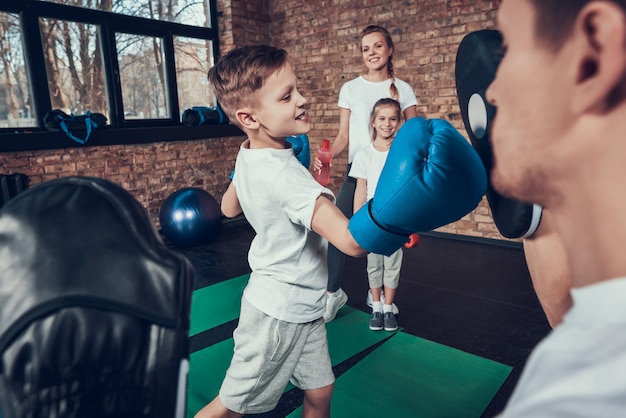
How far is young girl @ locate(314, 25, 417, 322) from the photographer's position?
101 inches

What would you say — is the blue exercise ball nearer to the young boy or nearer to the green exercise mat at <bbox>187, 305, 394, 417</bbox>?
the green exercise mat at <bbox>187, 305, 394, 417</bbox>

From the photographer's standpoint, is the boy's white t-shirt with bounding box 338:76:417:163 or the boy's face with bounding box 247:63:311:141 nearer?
the boy's face with bounding box 247:63:311:141

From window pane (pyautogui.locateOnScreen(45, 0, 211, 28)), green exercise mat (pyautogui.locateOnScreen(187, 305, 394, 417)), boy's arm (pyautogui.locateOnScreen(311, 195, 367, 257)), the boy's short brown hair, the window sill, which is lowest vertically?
green exercise mat (pyautogui.locateOnScreen(187, 305, 394, 417))

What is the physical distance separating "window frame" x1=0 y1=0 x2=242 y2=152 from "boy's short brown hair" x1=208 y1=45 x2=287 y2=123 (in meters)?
3.00

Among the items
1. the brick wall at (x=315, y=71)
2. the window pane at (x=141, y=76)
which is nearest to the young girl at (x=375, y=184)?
the brick wall at (x=315, y=71)

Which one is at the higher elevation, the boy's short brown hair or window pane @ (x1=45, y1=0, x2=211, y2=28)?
window pane @ (x1=45, y1=0, x2=211, y2=28)

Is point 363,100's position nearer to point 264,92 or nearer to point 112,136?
point 264,92

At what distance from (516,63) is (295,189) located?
710 millimetres

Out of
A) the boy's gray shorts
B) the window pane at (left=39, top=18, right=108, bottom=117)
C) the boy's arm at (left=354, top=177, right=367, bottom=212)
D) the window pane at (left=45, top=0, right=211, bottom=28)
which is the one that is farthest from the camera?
the window pane at (left=45, top=0, right=211, bottom=28)

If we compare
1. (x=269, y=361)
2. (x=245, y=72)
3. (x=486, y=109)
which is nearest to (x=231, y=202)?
(x=245, y=72)

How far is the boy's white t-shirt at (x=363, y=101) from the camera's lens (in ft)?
8.82

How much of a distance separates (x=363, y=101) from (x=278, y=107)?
146cm

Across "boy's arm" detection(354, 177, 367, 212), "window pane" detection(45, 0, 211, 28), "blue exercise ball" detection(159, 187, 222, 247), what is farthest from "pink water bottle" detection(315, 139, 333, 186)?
"window pane" detection(45, 0, 211, 28)

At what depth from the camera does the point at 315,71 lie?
5.00 metres
